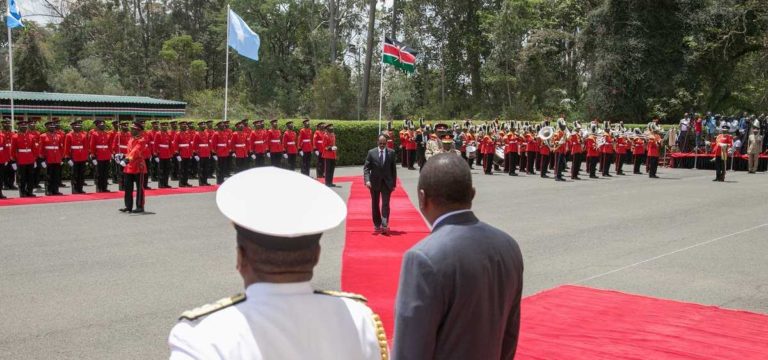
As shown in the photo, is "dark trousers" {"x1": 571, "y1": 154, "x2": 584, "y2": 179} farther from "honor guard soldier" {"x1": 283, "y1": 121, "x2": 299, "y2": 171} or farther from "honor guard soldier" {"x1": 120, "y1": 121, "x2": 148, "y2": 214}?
"honor guard soldier" {"x1": 120, "y1": 121, "x2": 148, "y2": 214}

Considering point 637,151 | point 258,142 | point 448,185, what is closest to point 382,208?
point 448,185

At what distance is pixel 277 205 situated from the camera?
200 centimetres

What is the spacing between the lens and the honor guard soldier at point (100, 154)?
723 inches

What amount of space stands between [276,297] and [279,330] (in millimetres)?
108

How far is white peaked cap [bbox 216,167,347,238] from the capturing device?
1958 millimetres

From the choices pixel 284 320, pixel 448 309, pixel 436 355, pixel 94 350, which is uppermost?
pixel 284 320

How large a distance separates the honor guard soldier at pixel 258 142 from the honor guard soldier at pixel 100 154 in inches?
187

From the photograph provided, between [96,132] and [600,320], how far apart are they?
15.5 metres

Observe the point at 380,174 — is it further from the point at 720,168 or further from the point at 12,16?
the point at 720,168

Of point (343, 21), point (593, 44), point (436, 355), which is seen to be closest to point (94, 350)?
point (436, 355)

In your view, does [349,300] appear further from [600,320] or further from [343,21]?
[343,21]

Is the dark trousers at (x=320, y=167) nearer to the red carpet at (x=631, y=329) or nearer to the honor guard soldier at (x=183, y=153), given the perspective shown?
the honor guard soldier at (x=183, y=153)

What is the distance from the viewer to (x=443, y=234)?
9.91 ft

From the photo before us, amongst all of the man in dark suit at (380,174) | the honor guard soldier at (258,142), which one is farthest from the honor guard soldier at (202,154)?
the man in dark suit at (380,174)
